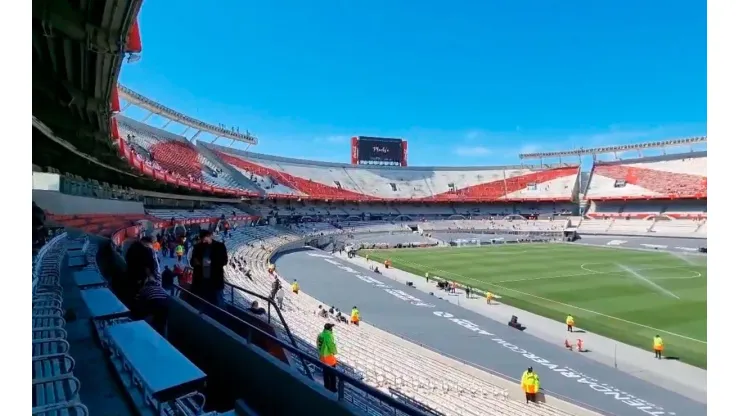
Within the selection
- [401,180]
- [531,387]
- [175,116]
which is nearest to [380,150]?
[401,180]

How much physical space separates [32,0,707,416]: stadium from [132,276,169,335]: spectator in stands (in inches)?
5.0

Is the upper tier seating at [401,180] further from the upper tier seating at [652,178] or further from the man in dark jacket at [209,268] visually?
the man in dark jacket at [209,268]

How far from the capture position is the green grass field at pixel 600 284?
15.2 m

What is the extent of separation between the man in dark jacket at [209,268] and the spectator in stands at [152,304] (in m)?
1.10

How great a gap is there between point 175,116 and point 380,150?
1287 inches

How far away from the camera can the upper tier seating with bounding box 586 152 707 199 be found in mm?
52062

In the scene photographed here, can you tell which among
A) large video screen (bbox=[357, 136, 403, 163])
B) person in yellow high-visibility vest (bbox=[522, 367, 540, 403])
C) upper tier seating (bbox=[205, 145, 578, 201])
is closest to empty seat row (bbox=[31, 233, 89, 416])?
person in yellow high-visibility vest (bbox=[522, 367, 540, 403])

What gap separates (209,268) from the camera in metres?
5.86

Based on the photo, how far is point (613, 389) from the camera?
407 inches

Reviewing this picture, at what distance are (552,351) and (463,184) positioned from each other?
2287 inches

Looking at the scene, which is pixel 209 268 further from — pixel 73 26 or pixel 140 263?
pixel 73 26
